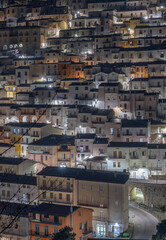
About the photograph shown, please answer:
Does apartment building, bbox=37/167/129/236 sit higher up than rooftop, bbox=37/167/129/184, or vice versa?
rooftop, bbox=37/167/129/184

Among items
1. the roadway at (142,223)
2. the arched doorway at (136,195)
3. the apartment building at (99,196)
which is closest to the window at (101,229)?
the apartment building at (99,196)

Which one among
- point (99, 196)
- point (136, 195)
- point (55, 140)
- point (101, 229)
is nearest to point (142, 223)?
point (101, 229)

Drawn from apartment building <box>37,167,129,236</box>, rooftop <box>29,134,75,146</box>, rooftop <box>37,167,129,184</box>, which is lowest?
apartment building <box>37,167,129,236</box>

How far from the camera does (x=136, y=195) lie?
1163 inches

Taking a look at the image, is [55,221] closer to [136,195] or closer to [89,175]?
[89,175]

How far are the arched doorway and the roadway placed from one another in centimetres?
168

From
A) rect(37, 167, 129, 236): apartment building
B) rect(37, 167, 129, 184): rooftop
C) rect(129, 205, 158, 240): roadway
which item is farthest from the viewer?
rect(37, 167, 129, 184): rooftop

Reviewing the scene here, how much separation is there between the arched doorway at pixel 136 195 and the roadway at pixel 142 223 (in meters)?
1.68

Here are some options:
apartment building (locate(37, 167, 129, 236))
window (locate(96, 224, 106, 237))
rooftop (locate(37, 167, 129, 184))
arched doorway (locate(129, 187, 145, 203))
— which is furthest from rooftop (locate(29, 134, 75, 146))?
window (locate(96, 224, 106, 237))

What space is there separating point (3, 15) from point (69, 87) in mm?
25496

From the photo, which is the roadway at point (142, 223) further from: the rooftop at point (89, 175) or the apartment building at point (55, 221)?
the apartment building at point (55, 221)

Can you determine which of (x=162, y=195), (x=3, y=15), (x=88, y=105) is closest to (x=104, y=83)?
(x=88, y=105)

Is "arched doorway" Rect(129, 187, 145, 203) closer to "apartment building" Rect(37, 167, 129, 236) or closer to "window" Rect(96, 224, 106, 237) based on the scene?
"apartment building" Rect(37, 167, 129, 236)

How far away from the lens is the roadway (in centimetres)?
2295
